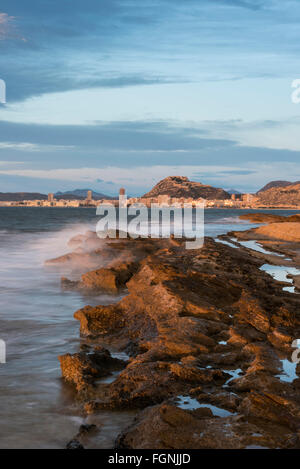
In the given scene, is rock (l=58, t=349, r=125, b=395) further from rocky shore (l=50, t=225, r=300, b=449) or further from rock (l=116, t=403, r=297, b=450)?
rock (l=116, t=403, r=297, b=450)

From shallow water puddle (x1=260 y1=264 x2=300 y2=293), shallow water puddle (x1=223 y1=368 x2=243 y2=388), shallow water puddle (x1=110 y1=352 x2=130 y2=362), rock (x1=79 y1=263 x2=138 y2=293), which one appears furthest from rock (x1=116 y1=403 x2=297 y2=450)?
shallow water puddle (x1=260 y1=264 x2=300 y2=293)

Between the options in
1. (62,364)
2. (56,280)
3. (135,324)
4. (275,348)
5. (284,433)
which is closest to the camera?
(284,433)

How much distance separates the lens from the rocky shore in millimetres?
4664

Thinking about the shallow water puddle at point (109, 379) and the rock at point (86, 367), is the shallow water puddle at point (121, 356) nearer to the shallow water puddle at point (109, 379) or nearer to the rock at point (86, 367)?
the rock at point (86, 367)

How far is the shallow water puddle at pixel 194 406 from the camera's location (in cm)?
516

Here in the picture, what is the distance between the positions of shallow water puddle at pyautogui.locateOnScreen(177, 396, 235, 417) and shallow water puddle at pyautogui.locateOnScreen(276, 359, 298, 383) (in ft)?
3.85

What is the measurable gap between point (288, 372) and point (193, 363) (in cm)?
123

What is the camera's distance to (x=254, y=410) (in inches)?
195

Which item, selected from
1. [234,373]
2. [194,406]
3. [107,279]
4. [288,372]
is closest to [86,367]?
[194,406]

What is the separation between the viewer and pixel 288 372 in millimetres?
6348

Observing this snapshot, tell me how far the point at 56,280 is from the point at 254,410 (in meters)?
12.2

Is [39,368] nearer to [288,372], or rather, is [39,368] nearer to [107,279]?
[288,372]
